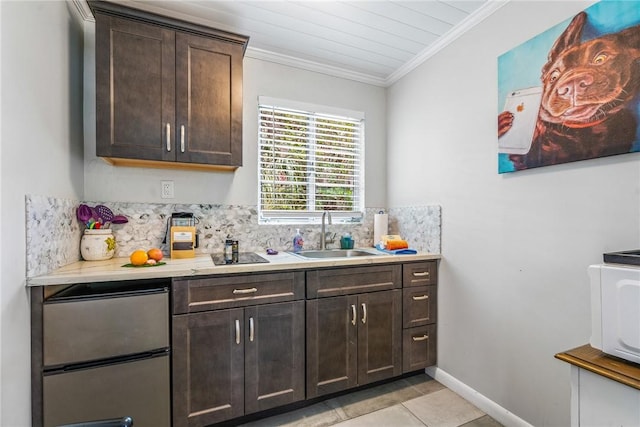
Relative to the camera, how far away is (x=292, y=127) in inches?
98.3

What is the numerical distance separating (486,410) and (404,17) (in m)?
2.56

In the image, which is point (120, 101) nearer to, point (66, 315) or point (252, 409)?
point (66, 315)

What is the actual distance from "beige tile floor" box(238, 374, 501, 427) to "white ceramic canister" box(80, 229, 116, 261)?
4.43ft

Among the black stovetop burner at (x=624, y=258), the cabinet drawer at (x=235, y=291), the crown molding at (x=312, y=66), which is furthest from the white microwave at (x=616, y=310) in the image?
the crown molding at (x=312, y=66)

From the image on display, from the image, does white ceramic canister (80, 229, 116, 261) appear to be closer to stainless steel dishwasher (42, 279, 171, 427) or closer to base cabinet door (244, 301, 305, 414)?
stainless steel dishwasher (42, 279, 171, 427)

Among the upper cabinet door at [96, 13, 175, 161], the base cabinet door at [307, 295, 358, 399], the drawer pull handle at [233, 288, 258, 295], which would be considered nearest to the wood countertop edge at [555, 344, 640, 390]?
the base cabinet door at [307, 295, 358, 399]

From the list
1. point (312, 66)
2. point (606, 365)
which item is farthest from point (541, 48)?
point (312, 66)

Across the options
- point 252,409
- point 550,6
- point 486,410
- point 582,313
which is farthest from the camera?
point 486,410

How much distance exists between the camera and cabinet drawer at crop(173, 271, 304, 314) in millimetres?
1543

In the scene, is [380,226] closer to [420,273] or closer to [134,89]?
[420,273]

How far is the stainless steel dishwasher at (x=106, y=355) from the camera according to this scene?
4.26 feet

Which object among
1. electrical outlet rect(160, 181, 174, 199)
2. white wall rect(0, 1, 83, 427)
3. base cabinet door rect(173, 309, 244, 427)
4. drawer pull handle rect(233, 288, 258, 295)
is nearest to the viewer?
white wall rect(0, 1, 83, 427)

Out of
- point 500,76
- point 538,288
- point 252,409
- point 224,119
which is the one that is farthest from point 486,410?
point 224,119

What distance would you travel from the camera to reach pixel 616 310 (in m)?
0.96
